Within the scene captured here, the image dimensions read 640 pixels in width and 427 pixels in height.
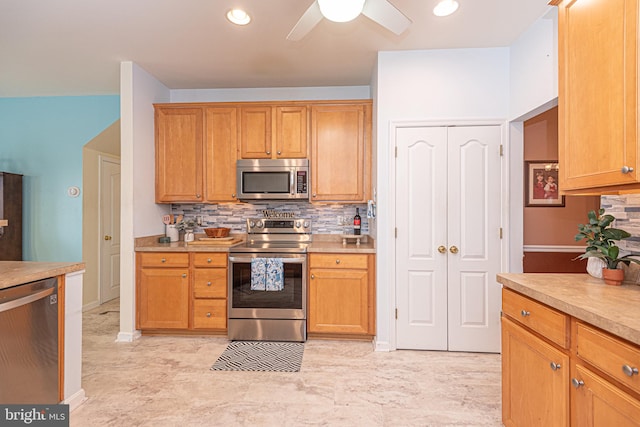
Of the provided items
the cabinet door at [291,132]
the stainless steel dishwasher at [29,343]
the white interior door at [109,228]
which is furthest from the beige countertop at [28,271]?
the white interior door at [109,228]

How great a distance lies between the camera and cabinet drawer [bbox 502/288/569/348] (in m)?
1.28

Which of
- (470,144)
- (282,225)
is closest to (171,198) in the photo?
(282,225)

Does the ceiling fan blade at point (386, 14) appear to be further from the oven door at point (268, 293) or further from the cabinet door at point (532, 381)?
the oven door at point (268, 293)

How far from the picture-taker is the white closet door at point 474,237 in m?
2.82

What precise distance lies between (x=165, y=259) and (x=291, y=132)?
1.77 metres

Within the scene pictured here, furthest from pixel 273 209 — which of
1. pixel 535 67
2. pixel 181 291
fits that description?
pixel 535 67

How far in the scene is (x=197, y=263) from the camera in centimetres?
314

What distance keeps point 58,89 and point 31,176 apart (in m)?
1.16

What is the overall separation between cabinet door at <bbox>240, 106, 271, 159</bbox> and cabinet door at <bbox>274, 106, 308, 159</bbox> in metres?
0.10

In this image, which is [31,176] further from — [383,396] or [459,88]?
[459,88]

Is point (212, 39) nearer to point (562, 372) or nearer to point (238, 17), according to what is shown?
point (238, 17)

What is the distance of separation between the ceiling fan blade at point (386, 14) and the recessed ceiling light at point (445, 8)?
0.56 meters

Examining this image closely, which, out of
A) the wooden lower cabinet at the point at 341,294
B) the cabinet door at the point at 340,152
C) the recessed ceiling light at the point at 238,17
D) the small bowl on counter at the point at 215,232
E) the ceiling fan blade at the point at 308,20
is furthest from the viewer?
the small bowl on counter at the point at 215,232

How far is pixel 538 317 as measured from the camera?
143 centimetres
